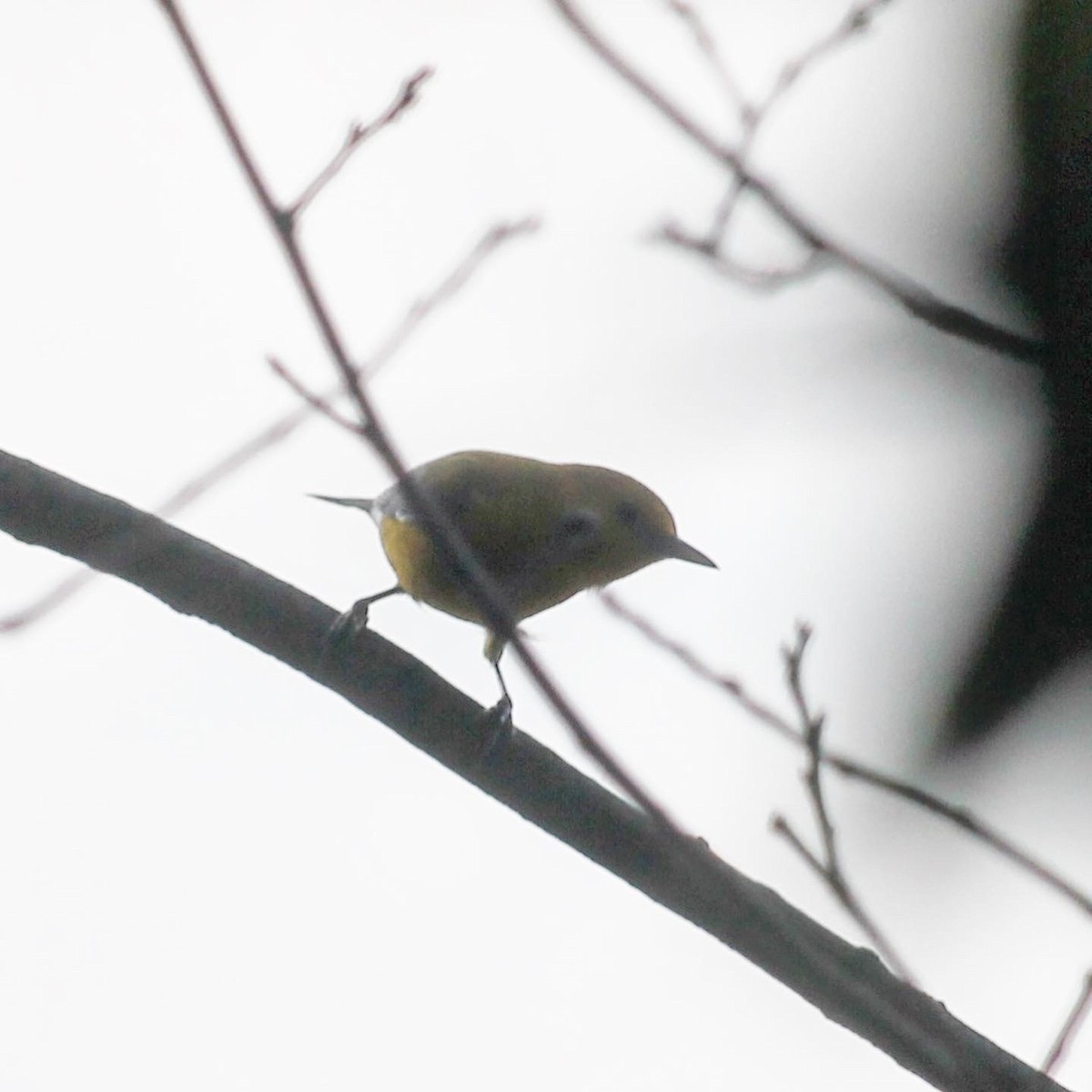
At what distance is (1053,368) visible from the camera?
9.78 feet

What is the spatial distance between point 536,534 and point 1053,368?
280 cm

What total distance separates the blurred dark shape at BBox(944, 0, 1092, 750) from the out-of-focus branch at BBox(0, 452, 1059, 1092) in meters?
0.89

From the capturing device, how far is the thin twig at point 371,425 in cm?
159

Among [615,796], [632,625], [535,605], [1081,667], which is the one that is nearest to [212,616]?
[615,796]

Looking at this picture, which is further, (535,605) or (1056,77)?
(535,605)

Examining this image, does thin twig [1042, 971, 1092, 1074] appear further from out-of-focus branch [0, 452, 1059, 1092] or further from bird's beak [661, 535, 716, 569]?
bird's beak [661, 535, 716, 569]

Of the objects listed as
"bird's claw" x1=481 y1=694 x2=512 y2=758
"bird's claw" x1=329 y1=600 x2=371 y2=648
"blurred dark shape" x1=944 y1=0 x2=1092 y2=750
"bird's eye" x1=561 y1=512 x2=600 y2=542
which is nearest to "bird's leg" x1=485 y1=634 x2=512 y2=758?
"bird's claw" x1=481 y1=694 x2=512 y2=758

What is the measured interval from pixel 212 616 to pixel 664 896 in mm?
1140

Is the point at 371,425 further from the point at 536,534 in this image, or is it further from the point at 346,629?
the point at 536,534

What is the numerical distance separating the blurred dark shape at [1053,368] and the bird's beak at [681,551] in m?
2.01

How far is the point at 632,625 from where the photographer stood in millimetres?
2516

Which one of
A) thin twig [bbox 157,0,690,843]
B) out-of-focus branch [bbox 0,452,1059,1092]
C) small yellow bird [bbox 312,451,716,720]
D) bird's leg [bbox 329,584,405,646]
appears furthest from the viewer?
small yellow bird [bbox 312,451,716,720]

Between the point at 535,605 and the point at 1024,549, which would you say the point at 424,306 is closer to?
the point at 1024,549

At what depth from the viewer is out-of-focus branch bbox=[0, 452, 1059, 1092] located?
304 centimetres
